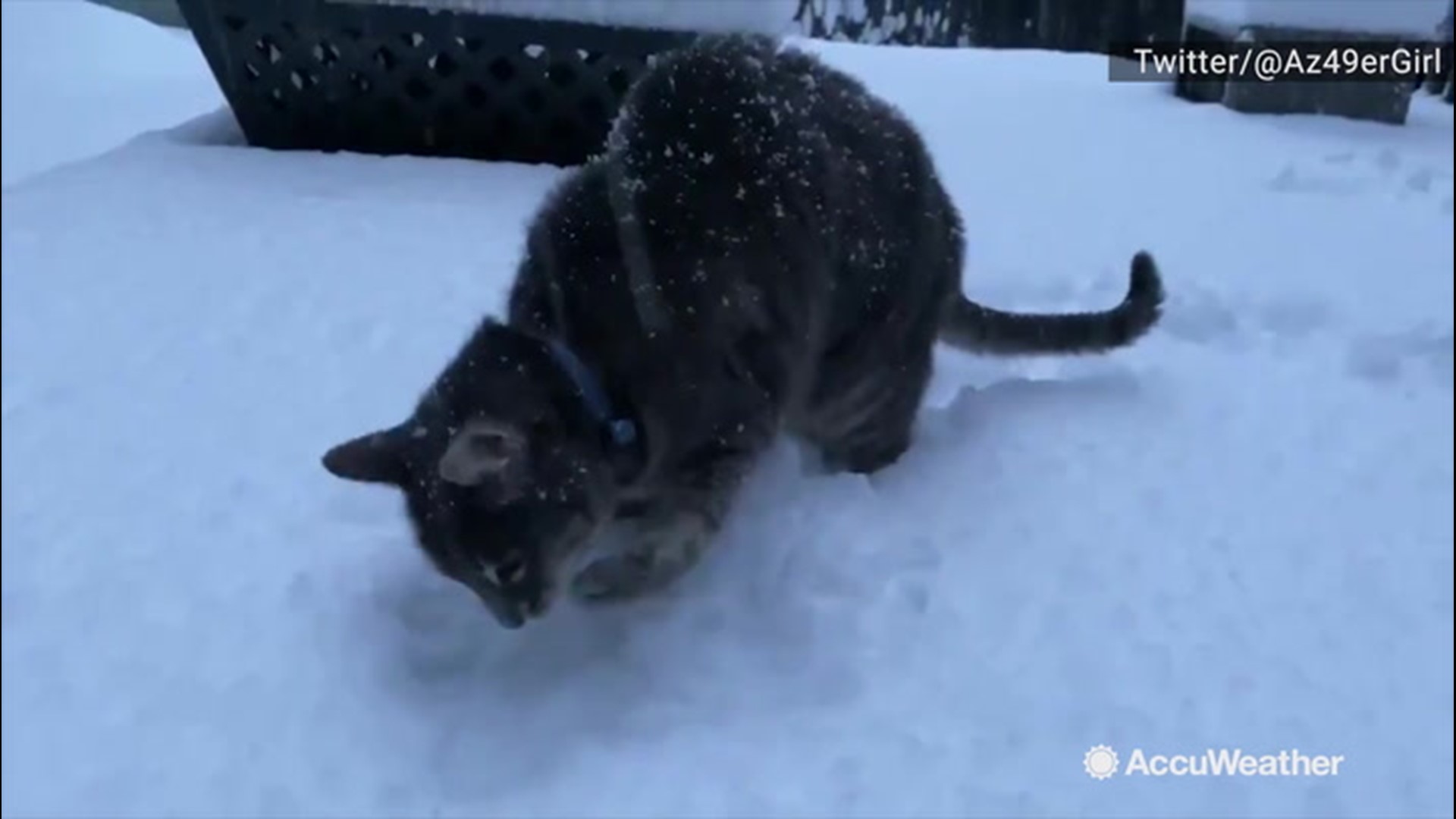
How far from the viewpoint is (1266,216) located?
328 cm

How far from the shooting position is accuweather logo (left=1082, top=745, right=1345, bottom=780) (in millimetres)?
1596

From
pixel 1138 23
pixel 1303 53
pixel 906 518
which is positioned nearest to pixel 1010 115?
pixel 1138 23

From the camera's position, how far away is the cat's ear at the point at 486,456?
1.62 metres

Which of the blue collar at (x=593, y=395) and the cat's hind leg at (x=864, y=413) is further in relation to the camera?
the cat's hind leg at (x=864, y=413)

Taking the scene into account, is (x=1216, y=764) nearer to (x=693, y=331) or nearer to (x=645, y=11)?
(x=693, y=331)

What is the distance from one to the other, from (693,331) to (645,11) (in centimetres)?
210

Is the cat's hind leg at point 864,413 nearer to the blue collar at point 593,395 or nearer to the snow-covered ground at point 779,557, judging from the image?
the snow-covered ground at point 779,557

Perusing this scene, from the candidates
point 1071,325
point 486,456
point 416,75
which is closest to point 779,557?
point 486,456

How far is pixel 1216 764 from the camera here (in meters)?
1.61

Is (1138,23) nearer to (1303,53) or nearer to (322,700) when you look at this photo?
(1303,53)

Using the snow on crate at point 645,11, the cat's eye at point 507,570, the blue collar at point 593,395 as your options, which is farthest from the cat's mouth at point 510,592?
the snow on crate at point 645,11

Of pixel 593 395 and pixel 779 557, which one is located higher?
pixel 593 395

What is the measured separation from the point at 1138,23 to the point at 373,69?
222 cm

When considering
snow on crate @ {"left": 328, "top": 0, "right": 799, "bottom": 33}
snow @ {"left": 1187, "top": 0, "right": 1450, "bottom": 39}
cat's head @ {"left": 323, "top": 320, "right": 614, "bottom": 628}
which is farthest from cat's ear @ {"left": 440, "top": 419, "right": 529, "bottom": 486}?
snow @ {"left": 1187, "top": 0, "right": 1450, "bottom": 39}
